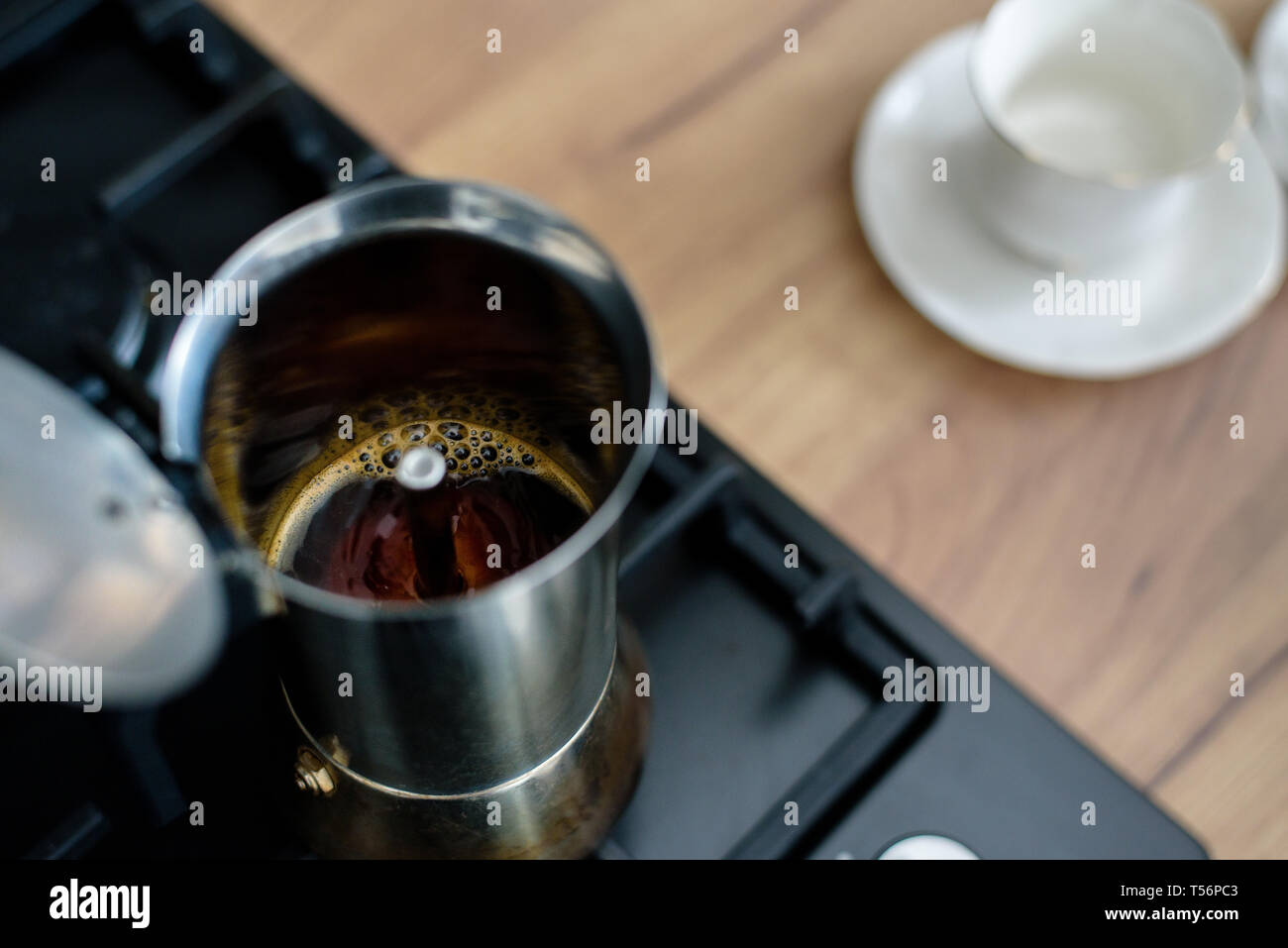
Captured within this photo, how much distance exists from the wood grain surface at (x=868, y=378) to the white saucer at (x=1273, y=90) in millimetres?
28

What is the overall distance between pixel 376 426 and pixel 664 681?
122mm

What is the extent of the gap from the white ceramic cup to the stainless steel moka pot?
8.3 inches

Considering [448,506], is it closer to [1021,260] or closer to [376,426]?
[376,426]

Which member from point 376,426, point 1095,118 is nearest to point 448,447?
point 376,426

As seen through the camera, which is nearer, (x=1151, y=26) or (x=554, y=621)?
(x=554, y=621)

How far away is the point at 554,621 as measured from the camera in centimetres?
28

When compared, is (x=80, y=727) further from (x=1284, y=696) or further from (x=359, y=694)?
(x=1284, y=696)

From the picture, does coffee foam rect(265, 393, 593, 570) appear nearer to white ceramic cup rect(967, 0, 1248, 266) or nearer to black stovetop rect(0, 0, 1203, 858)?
black stovetop rect(0, 0, 1203, 858)

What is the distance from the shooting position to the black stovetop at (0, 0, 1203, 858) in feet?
1.27

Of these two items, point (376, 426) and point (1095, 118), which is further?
point (1095, 118)

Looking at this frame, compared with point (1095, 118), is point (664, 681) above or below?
below

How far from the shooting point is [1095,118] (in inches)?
19.7
